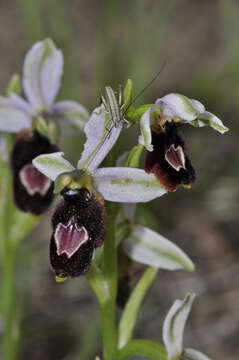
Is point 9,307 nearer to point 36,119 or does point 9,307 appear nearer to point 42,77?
point 36,119

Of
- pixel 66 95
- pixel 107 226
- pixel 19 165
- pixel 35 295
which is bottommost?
pixel 35 295

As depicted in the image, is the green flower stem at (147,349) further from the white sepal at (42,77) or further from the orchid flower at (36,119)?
the white sepal at (42,77)

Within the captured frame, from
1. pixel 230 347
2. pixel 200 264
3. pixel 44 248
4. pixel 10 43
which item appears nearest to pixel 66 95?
pixel 44 248

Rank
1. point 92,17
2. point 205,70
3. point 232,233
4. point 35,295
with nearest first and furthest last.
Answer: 1. point 35,295
2. point 232,233
3. point 205,70
4. point 92,17

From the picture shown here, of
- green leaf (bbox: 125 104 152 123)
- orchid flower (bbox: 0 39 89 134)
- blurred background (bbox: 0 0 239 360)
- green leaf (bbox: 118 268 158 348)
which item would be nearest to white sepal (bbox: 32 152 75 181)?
green leaf (bbox: 125 104 152 123)

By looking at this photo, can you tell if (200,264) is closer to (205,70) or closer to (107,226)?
(205,70)
